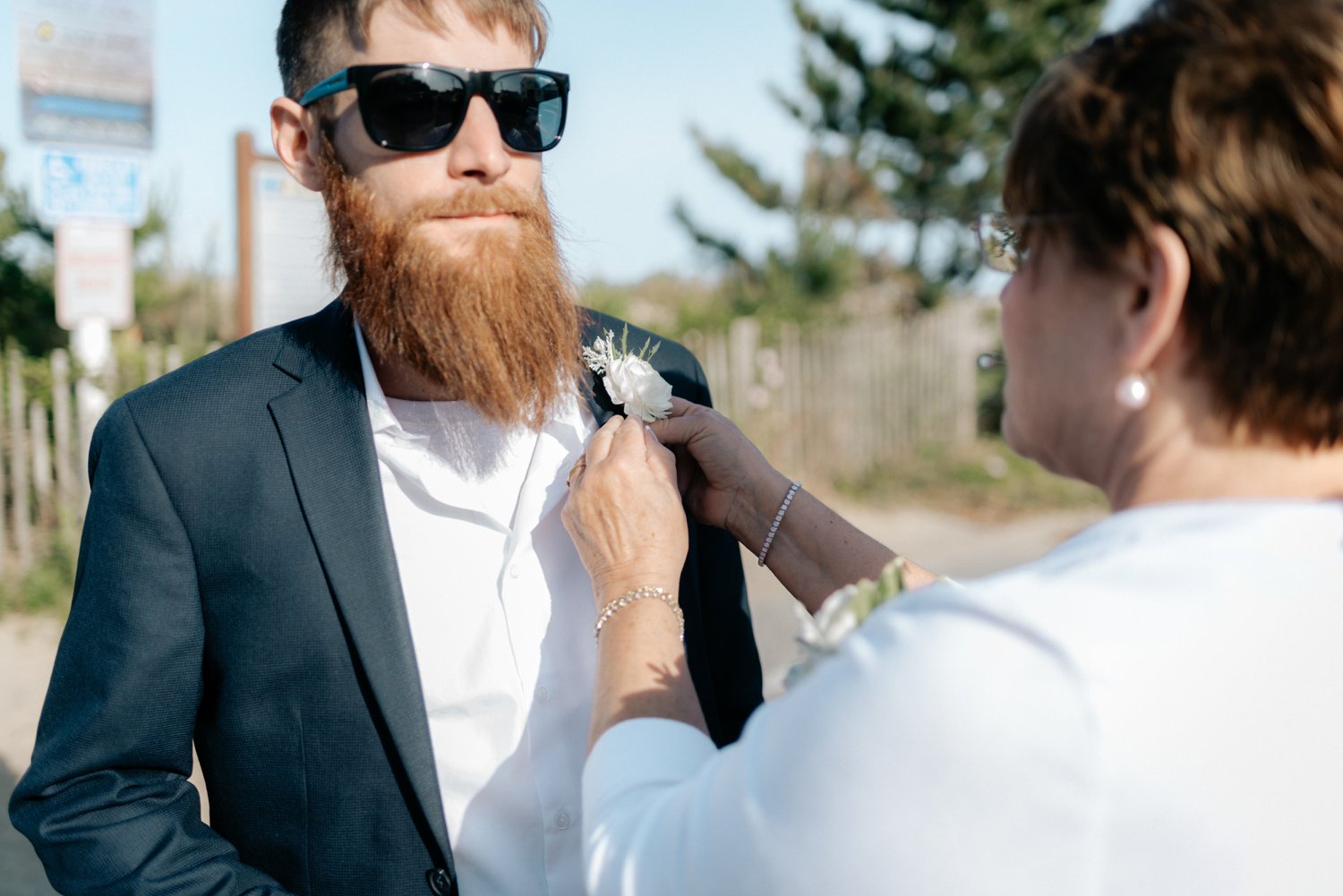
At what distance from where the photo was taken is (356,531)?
193cm

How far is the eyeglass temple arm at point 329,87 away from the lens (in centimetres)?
206

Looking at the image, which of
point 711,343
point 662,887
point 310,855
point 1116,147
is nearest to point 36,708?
point 310,855

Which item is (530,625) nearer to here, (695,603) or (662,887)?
(695,603)

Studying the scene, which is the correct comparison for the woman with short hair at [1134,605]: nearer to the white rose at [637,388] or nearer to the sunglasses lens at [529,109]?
the white rose at [637,388]

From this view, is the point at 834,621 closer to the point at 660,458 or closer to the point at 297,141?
the point at 660,458

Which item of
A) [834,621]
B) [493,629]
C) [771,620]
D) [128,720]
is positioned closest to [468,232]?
[493,629]

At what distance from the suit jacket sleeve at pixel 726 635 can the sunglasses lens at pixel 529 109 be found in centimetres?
91

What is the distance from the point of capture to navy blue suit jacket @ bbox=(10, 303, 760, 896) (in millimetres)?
1801

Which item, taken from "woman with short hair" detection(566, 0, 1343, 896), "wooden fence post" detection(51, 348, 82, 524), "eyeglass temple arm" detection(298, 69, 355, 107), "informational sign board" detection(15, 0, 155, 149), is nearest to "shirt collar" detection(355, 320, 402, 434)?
"eyeglass temple arm" detection(298, 69, 355, 107)

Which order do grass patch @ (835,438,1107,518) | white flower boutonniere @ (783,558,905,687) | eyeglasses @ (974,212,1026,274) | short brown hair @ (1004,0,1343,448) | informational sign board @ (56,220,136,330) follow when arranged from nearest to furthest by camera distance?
1. short brown hair @ (1004,0,1343,448)
2. white flower boutonniere @ (783,558,905,687)
3. eyeglasses @ (974,212,1026,274)
4. informational sign board @ (56,220,136,330)
5. grass patch @ (835,438,1107,518)

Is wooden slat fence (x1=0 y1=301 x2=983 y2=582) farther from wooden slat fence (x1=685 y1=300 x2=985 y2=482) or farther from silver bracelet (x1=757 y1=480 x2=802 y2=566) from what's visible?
silver bracelet (x1=757 y1=480 x2=802 y2=566)

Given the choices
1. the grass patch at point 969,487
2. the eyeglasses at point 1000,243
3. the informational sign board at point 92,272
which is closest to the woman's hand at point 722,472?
the eyeglasses at point 1000,243

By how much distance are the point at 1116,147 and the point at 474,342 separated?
→ 128 cm

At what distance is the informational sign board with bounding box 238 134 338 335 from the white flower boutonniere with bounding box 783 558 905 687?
650 centimetres
